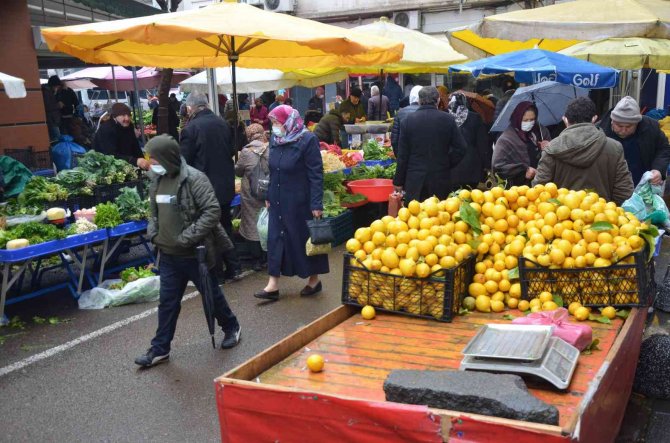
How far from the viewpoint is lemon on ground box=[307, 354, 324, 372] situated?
302cm

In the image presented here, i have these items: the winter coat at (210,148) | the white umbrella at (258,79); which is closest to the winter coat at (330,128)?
the white umbrella at (258,79)

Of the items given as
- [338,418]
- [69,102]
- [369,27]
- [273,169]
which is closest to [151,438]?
[338,418]

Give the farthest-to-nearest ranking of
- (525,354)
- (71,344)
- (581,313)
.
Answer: (71,344) < (581,313) < (525,354)

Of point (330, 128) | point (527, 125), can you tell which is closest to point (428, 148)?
point (527, 125)

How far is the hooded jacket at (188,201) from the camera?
4797 millimetres

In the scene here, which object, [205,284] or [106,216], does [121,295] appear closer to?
[106,216]

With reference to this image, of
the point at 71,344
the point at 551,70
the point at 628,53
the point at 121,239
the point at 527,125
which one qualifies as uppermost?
the point at 628,53

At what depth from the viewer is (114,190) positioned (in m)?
7.61

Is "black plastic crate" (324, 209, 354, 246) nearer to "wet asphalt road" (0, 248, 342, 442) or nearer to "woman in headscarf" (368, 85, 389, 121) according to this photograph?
"wet asphalt road" (0, 248, 342, 442)

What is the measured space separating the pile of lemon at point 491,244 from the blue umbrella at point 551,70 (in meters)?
3.95

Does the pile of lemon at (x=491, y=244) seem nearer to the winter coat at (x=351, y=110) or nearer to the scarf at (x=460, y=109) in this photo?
the scarf at (x=460, y=109)

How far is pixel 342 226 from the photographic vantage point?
8.72m

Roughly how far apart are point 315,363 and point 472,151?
5.47m

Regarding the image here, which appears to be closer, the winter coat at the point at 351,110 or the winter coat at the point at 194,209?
the winter coat at the point at 194,209
